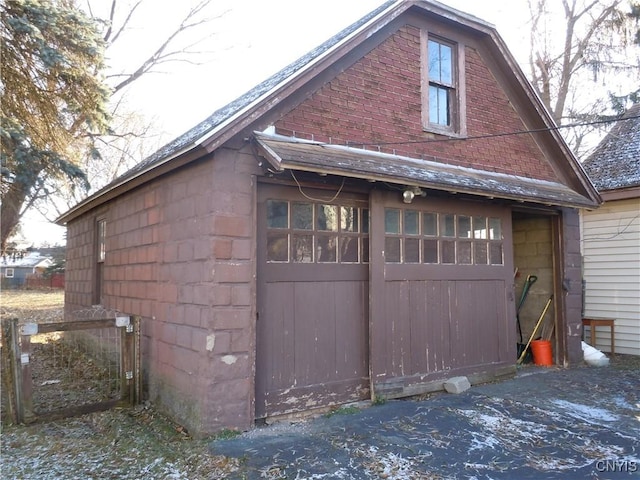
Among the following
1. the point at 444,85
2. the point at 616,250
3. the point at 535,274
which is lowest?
the point at 535,274

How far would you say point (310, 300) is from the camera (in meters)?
5.86

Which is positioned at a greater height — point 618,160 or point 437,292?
point 618,160

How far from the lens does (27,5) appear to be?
8.66 meters

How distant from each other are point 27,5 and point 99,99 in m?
2.43

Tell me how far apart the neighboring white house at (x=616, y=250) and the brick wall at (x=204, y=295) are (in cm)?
827

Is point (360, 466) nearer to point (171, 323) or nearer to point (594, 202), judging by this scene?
point (171, 323)

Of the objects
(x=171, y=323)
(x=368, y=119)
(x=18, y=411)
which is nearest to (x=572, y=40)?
(x=368, y=119)

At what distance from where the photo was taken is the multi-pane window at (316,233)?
225 inches

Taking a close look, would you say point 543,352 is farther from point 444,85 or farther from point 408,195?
point 444,85

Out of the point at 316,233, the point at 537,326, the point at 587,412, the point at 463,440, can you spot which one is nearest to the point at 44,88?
the point at 316,233

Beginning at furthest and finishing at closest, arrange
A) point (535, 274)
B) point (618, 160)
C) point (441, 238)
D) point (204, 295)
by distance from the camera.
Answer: point (618, 160) → point (535, 274) → point (441, 238) → point (204, 295)

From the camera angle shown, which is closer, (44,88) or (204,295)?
(204,295)

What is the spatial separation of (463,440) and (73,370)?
21.7 feet

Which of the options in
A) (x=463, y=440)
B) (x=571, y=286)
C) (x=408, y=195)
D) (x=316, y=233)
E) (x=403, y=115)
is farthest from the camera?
(x=571, y=286)
